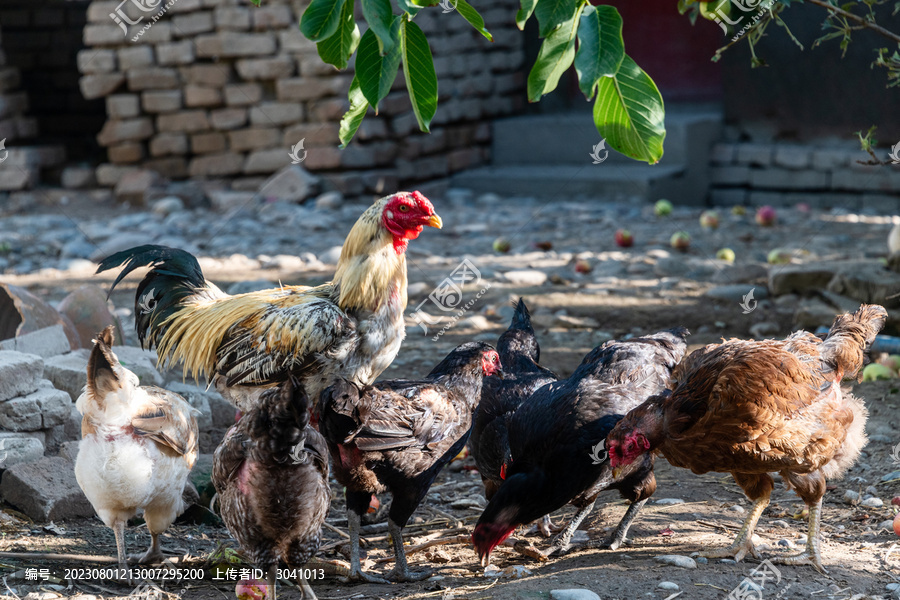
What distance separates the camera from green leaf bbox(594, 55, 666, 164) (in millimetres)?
1738

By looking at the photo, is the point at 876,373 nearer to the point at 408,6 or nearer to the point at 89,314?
the point at 408,6

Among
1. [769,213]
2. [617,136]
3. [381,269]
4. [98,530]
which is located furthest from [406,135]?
[617,136]

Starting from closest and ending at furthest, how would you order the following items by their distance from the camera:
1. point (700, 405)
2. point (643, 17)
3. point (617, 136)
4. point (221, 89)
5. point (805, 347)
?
1. point (617, 136)
2. point (700, 405)
3. point (805, 347)
4. point (221, 89)
5. point (643, 17)

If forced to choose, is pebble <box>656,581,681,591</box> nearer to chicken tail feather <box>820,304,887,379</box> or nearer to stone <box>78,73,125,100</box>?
chicken tail feather <box>820,304,887,379</box>

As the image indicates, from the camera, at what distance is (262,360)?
3664mm

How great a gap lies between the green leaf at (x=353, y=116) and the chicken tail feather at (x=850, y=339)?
2278 mm

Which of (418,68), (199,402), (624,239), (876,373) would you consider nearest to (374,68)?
(418,68)

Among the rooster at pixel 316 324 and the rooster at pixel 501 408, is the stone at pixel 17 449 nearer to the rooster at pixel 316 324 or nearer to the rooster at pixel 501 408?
the rooster at pixel 316 324

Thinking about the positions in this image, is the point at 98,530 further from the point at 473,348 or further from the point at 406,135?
the point at 406,135

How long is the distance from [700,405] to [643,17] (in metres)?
9.81

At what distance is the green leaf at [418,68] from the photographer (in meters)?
1.87

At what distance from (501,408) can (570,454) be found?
2.16 ft

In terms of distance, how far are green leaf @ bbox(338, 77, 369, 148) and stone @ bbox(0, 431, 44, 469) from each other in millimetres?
2527

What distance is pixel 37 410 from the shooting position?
379 centimetres
